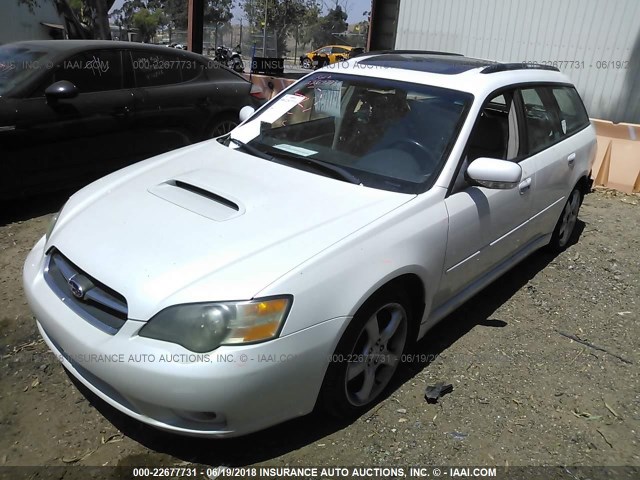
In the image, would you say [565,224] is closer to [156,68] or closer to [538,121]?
[538,121]

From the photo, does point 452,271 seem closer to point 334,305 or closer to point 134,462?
point 334,305

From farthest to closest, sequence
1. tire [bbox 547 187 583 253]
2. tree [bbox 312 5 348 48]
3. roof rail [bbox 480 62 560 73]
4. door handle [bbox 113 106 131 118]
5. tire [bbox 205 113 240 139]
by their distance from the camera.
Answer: tree [bbox 312 5 348 48]
tire [bbox 205 113 240 139]
door handle [bbox 113 106 131 118]
tire [bbox 547 187 583 253]
roof rail [bbox 480 62 560 73]

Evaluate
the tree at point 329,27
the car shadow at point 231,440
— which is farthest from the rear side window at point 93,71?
the tree at point 329,27

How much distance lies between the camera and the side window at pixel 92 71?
16.2 ft

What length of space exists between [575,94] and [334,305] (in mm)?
3593

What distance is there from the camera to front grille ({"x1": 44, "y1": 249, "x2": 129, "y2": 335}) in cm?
217

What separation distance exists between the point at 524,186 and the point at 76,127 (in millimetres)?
3916

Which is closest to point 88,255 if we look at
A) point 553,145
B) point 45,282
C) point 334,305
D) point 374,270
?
point 45,282

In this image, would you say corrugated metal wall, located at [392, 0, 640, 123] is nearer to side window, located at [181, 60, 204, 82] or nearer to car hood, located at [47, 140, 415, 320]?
side window, located at [181, 60, 204, 82]

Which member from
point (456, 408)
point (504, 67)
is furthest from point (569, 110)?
point (456, 408)

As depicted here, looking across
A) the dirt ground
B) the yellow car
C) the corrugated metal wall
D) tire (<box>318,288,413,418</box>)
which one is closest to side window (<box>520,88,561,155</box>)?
the dirt ground

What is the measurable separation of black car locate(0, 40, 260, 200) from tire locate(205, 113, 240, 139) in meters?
0.02

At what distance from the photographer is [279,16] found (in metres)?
49.3

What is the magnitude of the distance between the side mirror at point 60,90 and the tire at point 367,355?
3.70m
